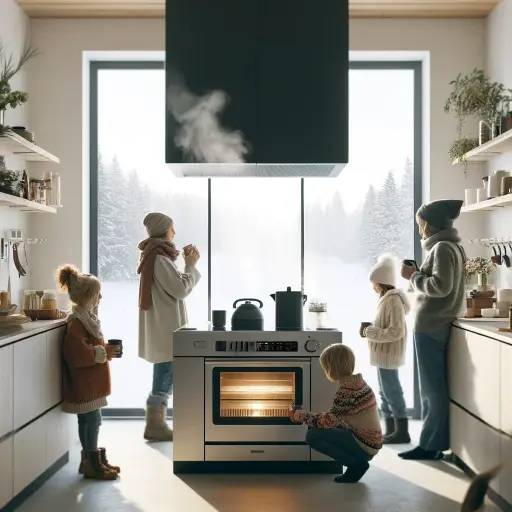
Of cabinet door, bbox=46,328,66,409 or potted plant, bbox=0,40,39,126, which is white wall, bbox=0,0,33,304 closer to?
potted plant, bbox=0,40,39,126

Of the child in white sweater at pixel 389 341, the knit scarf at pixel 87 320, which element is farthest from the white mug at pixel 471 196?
the knit scarf at pixel 87 320

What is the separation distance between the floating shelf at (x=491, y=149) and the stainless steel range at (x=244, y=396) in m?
1.55

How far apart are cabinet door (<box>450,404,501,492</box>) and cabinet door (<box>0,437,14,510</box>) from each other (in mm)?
2177

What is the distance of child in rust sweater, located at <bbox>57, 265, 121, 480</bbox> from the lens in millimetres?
3855

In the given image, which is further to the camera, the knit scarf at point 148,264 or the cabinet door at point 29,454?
the knit scarf at point 148,264

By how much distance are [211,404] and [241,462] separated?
360mm

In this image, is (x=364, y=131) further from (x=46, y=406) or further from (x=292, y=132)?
(x=46, y=406)

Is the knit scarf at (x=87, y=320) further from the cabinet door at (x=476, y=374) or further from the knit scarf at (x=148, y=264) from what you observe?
the cabinet door at (x=476, y=374)

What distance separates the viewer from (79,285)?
12.9 ft

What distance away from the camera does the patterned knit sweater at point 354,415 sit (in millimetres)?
3760

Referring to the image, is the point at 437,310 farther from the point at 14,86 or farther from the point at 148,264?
the point at 14,86

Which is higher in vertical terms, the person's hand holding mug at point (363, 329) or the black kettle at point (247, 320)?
the black kettle at point (247, 320)

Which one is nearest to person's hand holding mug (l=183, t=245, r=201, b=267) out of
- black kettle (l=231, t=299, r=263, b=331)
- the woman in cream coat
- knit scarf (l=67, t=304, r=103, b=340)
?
the woman in cream coat

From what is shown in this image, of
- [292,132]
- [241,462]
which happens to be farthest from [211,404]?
[292,132]
